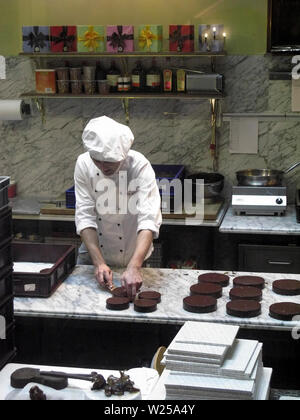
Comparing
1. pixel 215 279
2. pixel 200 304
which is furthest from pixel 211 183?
pixel 200 304

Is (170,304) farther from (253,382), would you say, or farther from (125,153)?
(253,382)

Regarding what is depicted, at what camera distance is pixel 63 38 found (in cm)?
573

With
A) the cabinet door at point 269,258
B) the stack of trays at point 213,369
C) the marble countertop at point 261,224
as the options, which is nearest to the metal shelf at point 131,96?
the marble countertop at point 261,224

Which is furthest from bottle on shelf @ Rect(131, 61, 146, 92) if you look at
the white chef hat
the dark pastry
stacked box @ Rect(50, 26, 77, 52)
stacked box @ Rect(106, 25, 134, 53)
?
the dark pastry

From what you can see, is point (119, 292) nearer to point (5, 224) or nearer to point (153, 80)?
point (5, 224)

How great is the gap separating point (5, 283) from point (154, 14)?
3658 mm

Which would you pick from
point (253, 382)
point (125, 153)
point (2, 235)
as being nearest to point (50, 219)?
point (125, 153)

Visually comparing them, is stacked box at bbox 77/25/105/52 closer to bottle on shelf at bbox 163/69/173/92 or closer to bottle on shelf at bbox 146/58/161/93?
bottle on shelf at bbox 146/58/161/93

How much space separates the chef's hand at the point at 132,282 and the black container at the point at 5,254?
951 millimetres

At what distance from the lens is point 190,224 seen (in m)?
5.35

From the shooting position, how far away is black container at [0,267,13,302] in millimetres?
2684

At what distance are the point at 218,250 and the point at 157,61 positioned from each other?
65.8 inches

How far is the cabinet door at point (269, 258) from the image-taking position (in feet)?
17.2

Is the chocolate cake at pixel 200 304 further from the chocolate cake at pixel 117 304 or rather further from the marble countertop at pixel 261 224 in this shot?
the marble countertop at pixel 261 224
